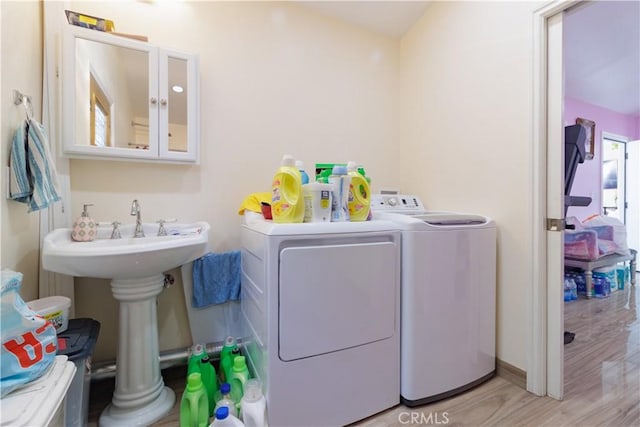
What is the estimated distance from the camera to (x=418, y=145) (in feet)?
6.90

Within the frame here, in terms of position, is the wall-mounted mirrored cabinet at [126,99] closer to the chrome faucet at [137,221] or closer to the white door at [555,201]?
the chrome faucet at [137,221]

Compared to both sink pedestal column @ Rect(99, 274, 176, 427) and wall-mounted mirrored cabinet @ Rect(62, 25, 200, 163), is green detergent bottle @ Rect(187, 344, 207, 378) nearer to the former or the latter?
sink pedestal column @ Rect(99, 274, 176, 427)

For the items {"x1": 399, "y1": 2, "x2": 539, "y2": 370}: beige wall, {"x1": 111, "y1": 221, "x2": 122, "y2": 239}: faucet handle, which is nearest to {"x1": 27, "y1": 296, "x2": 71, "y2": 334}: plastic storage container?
{"x1": 111, "y1": 221, "x2": 122, "y2": 239}: faucet handle

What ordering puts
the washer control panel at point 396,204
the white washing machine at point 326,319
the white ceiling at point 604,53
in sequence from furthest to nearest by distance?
the white ceiling at point 604,53, the washer control panel at point 396,204, the white washing machine at point 326,319

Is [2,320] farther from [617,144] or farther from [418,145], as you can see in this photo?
[617,144]

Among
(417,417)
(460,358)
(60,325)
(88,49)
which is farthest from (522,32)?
(60,325)

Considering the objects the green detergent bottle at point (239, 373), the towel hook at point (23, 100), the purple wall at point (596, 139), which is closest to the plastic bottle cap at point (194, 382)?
the green detergent bottle at point (239, 373)

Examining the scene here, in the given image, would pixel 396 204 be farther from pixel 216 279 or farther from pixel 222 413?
pixel 222 413

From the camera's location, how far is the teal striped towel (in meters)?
0.98

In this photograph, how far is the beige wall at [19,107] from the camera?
96 cm

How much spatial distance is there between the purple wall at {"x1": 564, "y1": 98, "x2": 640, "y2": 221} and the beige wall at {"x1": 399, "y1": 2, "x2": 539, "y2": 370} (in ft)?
10.1

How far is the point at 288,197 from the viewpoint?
1.19 metres

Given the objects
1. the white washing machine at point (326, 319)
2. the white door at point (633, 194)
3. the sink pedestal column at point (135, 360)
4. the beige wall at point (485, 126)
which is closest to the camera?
the white washing machine at point (326, 319)

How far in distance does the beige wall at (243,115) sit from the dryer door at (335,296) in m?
0.81
